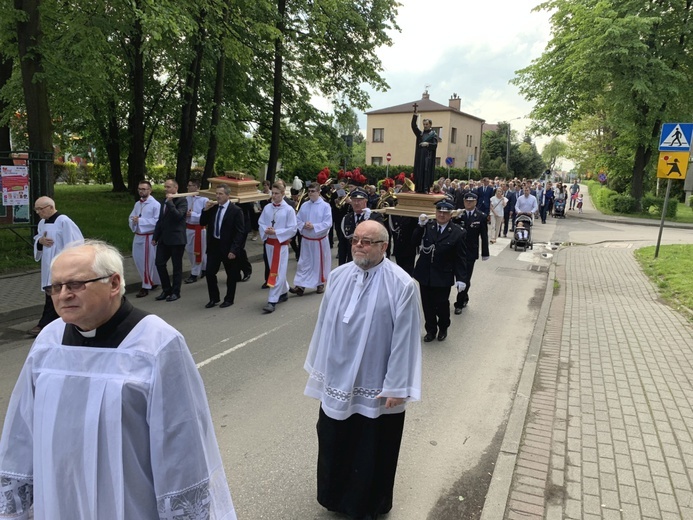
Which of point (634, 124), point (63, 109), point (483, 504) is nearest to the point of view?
point (483, 504)

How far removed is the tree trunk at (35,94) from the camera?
10555 millimetres

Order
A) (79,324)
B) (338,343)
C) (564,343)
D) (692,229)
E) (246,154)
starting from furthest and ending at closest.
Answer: (692,229) → (246,154) → (564,343) → (338,343) → (79,324)

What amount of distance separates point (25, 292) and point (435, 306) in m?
7.16

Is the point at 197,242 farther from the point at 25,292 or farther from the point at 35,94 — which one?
the point at 35,94

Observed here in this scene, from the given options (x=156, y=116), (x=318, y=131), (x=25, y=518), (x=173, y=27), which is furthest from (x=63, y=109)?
(x=25, y=518)

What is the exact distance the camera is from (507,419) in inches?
198

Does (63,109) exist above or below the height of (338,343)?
above

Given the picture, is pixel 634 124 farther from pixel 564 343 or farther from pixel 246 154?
pixel 564 343

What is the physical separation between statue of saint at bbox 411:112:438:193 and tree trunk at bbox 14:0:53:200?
25.2 ft

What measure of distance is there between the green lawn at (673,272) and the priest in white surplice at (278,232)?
23.0 feet

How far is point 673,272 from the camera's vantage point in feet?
40.5

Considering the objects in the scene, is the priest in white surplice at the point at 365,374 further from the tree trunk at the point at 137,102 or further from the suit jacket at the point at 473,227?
the tree trunk at the point at 137,102

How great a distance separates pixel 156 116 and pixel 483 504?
22.3 meters

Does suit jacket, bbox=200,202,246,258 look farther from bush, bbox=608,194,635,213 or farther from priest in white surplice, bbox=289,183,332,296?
bush, bbox=608,194,635,213
